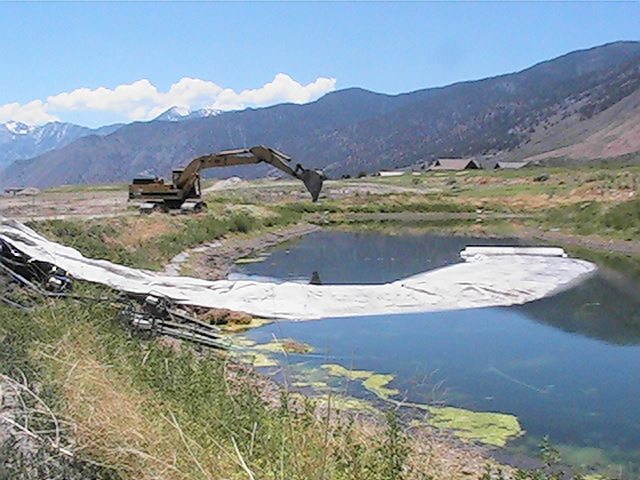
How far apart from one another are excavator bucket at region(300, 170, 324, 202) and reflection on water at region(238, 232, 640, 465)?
9015 millimetres

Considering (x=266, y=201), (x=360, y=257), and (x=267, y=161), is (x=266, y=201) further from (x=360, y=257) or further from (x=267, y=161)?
(x=360, y=257)

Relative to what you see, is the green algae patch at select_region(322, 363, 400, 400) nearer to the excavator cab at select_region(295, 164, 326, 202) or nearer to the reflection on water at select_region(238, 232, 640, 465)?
the reflection on water at select_region(238, 232, 640, 465)

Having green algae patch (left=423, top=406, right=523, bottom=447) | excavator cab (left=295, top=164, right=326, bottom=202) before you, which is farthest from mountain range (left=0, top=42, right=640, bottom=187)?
green algae patch (left=423, top=406, right=523, bottom=447)

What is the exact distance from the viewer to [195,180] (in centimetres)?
2631

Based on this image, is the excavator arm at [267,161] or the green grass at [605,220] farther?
the green grass at [605,220]

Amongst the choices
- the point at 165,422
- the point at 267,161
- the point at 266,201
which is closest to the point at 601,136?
the point at 266,201

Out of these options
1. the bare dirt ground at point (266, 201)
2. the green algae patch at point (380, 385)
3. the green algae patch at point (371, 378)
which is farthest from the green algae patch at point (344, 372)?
the bare dirt ground at point (266, 201)

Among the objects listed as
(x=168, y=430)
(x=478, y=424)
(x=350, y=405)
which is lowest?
(x=478, y=424)

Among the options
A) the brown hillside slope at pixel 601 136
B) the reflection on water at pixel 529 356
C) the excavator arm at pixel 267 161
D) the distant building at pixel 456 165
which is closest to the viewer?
the reflection on water at pixel 529 356

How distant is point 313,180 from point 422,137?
14563 centimetres

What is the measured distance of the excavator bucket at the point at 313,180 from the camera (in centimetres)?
2389

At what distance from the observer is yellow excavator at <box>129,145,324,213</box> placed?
24.0 meters

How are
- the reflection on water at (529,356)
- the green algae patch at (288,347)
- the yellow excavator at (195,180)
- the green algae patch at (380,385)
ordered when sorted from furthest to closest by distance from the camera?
the yellow excavator at (195,180), the green algae patch at (288,347), the green algae patch at (380,385), the reflection on water at (529,356)

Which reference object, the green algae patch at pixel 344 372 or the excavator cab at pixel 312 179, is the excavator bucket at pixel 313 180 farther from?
the green algae patch at pixel 344 372
